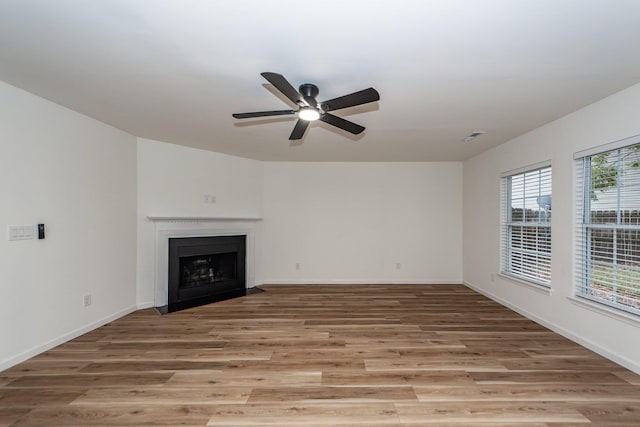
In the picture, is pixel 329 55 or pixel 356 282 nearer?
pixel 329 55

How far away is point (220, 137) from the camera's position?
4.04m

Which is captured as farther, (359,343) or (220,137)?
(220,137)

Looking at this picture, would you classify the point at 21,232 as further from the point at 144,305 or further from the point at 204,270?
the point at 204,270

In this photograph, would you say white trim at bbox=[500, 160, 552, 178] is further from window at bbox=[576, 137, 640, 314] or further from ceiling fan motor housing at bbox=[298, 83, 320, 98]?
ceiling fan motor housing at bbox=[298, 83, 320, 98]

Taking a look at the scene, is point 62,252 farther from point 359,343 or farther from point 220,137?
point 359,343

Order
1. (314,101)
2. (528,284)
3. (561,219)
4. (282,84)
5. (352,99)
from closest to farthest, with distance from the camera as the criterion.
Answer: (282,84)
(352,99)
(314,101)
(561,219)
(528,284)

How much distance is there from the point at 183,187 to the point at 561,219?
515 centimetres

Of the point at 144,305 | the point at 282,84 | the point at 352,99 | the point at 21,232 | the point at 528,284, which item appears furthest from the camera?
the point at 144,305

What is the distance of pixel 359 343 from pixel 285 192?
11.3 feet

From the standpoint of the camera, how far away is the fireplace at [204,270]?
14.2 feet

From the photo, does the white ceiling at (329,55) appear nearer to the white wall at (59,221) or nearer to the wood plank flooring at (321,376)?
the white wall at (59,221)

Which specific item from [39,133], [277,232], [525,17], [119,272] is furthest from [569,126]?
[119,272]

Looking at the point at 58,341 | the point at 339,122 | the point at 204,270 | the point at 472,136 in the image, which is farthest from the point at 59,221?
the point at 472,136

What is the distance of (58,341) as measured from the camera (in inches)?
116
